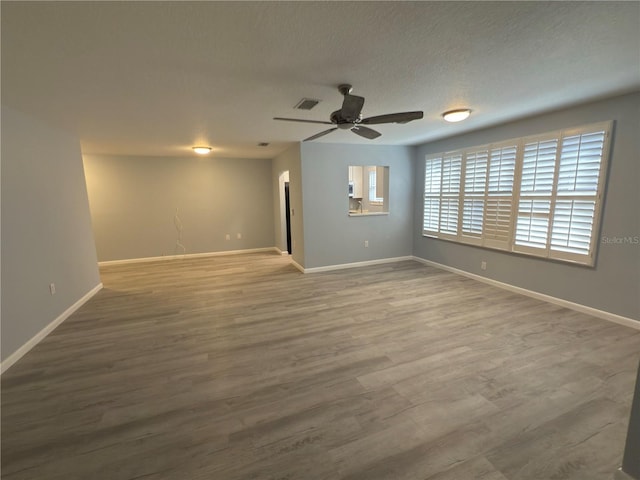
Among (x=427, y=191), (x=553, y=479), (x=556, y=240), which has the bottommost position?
(x=553, y=479)

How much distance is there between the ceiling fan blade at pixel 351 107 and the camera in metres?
2.20

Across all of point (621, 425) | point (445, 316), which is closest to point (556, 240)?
point (445, 316)

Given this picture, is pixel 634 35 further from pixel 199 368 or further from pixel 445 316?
pixel 199 368

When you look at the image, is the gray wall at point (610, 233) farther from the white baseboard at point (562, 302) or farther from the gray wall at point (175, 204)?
the gray wall at point (175, 204)

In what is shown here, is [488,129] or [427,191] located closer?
[488,129]

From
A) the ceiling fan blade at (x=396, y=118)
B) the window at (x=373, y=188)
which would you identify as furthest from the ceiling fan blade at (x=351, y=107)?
the window at (x=373, y=188)

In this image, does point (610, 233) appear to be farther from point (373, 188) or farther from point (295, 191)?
point (373, 188)

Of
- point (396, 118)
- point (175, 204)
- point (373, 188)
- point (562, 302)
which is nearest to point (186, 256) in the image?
point (175, 204)

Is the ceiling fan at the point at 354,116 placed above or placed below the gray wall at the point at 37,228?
above

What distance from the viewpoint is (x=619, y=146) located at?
284 centimetres

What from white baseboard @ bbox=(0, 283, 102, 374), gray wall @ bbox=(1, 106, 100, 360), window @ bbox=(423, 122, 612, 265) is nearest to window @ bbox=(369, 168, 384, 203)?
window @ bbox=(423, 122, 612, 265)

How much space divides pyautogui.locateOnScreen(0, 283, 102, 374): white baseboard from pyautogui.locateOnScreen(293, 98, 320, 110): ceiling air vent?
136 inches

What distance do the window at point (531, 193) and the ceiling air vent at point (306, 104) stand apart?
9.39 feet

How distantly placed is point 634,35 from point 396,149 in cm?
375
